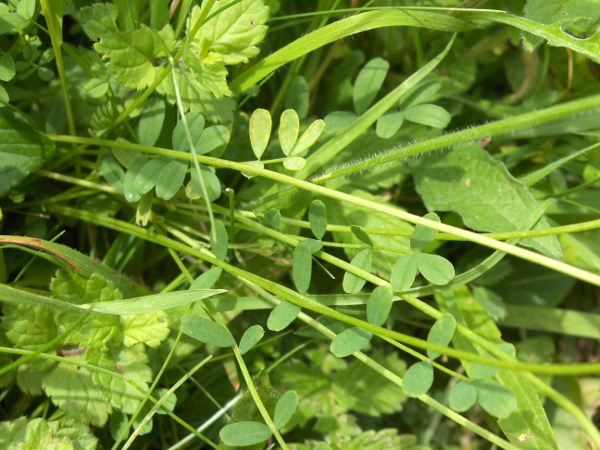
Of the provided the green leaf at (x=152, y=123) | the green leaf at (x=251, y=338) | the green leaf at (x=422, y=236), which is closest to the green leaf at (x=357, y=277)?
the green leaf at (x=422, y=236)

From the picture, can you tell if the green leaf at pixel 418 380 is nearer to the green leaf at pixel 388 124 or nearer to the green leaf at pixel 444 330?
the green leaf at pixel 444 330

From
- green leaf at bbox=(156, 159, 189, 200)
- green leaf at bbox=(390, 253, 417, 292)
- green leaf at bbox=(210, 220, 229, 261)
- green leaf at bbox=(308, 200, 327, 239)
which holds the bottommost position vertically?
green leaf at bbox=(390, 253, 417, 292)

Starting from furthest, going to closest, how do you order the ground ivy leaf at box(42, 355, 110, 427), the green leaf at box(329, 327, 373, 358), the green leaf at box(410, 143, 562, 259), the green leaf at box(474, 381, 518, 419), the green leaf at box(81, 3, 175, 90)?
the green leaf at box(410, 143, 562, 259), the ground ivy leaf at box(42, 355, 110, 427), the green leaf at box(81, 3, 175, 90), the green leaf at box(329, 327, 373, 358), the green leaf at box(474, 381, 518, 419)

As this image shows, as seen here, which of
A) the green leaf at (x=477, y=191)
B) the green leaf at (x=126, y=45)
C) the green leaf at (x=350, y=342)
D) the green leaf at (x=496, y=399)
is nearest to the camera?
the green leaf at (x=496, y=399)

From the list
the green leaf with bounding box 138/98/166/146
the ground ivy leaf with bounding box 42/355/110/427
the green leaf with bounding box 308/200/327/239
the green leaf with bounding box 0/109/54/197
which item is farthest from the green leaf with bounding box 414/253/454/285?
the green leaf with bounding box 0/109/54/197

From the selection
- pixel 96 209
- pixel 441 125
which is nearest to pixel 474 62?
pixel 441 125

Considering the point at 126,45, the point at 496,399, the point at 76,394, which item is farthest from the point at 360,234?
the point at 76,394

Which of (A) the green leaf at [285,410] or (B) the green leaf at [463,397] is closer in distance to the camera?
(B) the green leaf at [463,397]

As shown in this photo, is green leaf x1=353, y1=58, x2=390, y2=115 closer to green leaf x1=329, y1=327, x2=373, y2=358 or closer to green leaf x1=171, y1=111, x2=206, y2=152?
green leaf x1=171, y1=111, x2=206, y2=152
